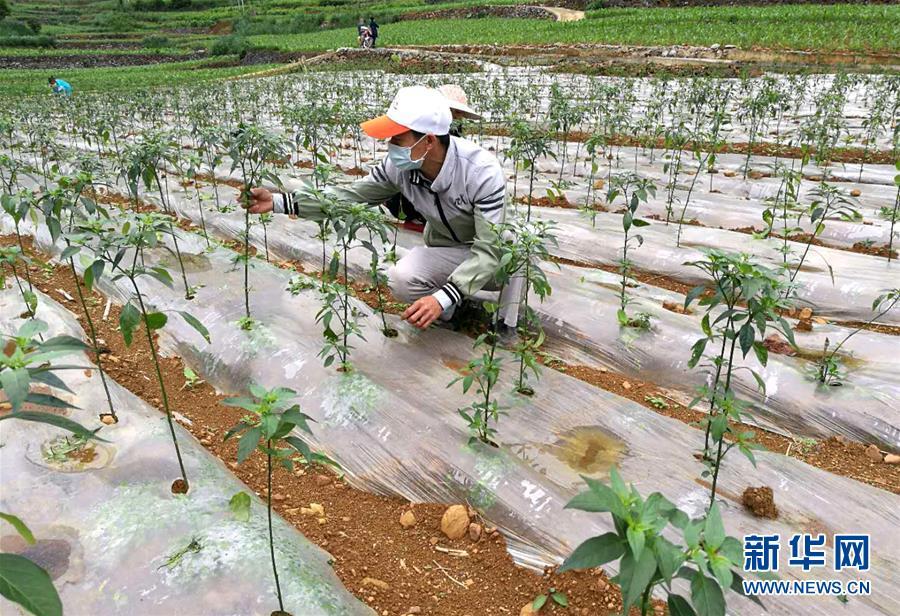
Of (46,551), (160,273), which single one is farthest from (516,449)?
(46,551)

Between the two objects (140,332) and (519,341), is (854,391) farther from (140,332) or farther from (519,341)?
(140,332)

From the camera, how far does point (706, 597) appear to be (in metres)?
1.20

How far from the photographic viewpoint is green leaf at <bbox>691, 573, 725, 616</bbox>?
118 cm

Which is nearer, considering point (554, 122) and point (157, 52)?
point (554, 122)

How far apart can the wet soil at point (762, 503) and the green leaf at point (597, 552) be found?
1.34 meters

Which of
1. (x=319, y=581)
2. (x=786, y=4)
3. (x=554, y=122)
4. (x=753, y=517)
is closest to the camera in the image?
(x=319, y=581)

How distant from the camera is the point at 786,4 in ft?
89.8

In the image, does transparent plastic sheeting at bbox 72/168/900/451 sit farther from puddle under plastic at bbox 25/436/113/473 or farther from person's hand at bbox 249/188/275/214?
puddle under plastic at bbox 25/436/113/473

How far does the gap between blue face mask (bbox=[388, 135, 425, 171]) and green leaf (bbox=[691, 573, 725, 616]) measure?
2.36m

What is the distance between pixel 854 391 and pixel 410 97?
2500 millimetres

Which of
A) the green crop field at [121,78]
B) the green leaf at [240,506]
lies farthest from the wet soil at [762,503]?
the green crop field at [121,78]

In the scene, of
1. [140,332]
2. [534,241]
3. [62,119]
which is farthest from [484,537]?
[62,119]

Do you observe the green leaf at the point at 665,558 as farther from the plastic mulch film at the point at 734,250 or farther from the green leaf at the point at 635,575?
the plastic mulch film at the point at 734,250

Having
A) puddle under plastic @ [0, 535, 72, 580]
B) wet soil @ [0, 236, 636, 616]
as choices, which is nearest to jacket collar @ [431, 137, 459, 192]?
wet soil @ [0, 236, 636, 616]
